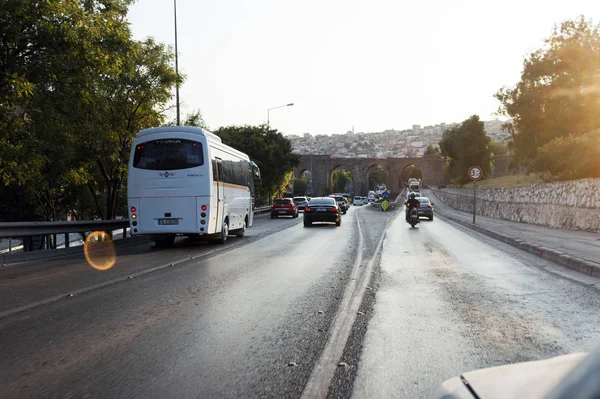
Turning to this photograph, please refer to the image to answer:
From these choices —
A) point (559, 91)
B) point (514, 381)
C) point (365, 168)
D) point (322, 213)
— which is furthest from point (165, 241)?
point (365, 168)

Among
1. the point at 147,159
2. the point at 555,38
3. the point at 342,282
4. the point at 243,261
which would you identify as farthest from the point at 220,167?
the point at 555,38

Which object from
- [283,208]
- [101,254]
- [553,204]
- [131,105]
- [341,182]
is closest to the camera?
[101,254]

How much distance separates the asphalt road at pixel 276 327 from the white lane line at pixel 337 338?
16 millimetres

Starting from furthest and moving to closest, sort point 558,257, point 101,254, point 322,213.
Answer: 1. point 322,213
2. point 101,254
3. point 558,257

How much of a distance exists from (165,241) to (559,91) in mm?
38685

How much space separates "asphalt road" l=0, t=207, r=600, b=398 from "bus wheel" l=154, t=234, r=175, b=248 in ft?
21.3

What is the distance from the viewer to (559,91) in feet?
153

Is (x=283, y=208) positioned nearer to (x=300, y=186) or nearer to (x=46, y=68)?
(x=46, y=68)

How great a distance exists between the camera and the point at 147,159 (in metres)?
16.9

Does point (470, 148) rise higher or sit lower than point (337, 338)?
higher

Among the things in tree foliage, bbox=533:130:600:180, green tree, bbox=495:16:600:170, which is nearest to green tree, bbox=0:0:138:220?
tree foliage, bbox=533:130:600:180

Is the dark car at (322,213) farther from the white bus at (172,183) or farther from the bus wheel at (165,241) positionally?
the white bus at (172,183)

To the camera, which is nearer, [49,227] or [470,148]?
[49,227]

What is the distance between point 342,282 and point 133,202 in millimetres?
9185
